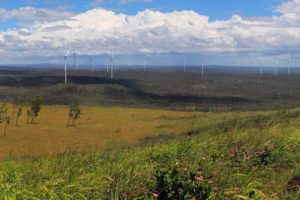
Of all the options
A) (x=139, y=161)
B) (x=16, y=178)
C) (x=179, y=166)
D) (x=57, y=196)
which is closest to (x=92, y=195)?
(x=57, y=196)

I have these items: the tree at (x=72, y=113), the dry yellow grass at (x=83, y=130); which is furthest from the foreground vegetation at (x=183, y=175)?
the tree at (x=72, y=113)

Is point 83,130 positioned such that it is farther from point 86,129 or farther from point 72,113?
point 72,113

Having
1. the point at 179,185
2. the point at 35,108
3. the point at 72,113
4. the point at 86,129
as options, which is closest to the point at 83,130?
the point at 86,129

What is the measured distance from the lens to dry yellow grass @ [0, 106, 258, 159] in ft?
189

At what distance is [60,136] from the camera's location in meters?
67.9

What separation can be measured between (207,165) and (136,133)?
60472 millimetres

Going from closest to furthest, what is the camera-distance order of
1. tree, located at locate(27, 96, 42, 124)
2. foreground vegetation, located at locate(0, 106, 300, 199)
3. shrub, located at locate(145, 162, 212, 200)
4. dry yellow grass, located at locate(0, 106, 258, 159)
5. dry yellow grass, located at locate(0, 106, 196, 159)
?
shrub, located at locate(145, 162, 212, 200)
foreground vegetation, located at locate(0, 106, 300, 199)
dry yellow grass, located at locate(0, 106, 196, 159)
dry yellow grass, located at locate(0, 106, 258, 159)
tree, located at locate(27, 96, 42, 124)

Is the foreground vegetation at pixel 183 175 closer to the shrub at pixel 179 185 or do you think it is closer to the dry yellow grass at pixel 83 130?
the shrub at pixel 179 185

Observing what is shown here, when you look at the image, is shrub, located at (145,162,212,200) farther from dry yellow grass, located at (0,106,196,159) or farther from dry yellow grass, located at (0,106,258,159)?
dry yellow grass, located at (0,106,196,159)

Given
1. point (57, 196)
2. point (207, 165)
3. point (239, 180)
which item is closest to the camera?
point (57, 196)

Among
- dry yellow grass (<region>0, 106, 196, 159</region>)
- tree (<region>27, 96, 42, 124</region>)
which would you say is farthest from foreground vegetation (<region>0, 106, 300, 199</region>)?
tree (<region>27, 96, 42, 124</region>)

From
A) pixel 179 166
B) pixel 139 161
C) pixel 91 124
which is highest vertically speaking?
pixel 179 166

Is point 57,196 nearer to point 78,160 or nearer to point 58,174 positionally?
point 58,174

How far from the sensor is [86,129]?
252ft
